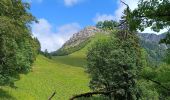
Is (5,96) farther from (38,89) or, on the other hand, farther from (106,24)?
(106,24)

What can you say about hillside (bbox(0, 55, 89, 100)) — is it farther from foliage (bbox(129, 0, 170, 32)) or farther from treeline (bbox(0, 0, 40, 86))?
foliage (bbox(129, 0, 170, 32))

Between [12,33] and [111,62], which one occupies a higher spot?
[12,33]

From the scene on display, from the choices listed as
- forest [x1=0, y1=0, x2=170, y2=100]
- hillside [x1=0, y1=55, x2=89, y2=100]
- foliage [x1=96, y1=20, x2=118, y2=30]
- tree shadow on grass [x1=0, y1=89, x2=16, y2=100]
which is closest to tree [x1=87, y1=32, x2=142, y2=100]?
forest [x1=0, y1=0, x2=170, y2=100]

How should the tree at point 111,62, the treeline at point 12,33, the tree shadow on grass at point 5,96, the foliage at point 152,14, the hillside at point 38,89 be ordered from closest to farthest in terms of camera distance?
the foliage at point 152,14, the treeline at point 12,33, the tree shadow on grass at point 5,96, the tree at point 111,62, the hillside at point 38,89

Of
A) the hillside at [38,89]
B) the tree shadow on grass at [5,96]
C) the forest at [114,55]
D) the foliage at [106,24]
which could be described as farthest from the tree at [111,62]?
the foliage at [106,24]

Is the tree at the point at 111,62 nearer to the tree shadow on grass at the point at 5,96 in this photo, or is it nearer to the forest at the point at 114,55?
the forest at the point at 114,55

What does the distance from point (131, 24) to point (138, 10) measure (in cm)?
39

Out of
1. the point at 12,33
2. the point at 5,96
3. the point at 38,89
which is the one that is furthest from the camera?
the point at 38,89

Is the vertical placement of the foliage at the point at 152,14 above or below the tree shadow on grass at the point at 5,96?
above

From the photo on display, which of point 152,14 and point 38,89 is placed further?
point 38,89

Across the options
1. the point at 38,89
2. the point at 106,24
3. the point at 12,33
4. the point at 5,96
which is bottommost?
the point at 38,89

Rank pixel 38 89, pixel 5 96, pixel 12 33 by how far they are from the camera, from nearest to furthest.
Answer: pixel 12 33 < pixel 5 96 < pixel 38 89

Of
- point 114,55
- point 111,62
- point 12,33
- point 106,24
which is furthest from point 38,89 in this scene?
point 106,24

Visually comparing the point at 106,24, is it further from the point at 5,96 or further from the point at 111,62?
the point at 111,62
